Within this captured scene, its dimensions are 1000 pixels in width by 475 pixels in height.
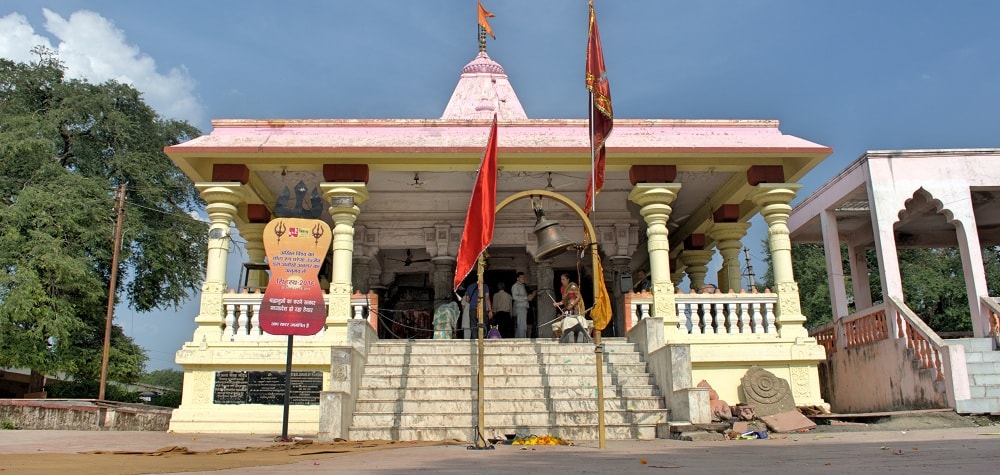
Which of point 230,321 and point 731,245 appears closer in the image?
point 230,321

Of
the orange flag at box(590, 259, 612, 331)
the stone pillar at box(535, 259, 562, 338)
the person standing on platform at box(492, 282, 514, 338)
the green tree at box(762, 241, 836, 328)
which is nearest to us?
the orange flag at box(590, 259, 612, 331)

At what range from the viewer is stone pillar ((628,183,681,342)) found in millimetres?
11133

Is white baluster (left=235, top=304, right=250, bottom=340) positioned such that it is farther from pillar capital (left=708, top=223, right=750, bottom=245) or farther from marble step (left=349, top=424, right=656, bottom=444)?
pillar capital (left=708, top=223, right=750, bottom=245)

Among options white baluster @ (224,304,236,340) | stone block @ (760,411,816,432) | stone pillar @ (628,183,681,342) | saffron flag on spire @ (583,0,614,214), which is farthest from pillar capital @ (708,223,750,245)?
white baluster @ (224,304,236,340)

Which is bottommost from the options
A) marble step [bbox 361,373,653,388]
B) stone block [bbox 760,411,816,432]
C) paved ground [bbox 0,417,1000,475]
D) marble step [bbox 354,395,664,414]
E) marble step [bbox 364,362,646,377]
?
paved ground [bbox 0,417,1000,475]

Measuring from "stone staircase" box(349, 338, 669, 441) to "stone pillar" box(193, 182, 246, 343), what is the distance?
8.13ft

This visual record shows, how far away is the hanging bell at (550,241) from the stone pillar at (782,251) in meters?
4.96

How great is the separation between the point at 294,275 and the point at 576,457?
4288 mm

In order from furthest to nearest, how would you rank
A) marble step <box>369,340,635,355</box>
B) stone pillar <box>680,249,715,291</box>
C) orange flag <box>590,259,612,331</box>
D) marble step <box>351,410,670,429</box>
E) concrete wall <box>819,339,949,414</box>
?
stone pillar <box>680,249,715,291</box>, marble step <box>369,340,635,355</box>, concrete wall <box>819,339,949,414</box>, marble step <box>351,410,670,429</box>, orange flag <box>590,259,612,331</box>

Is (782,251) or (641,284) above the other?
(641,284)

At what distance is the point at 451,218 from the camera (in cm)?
1489

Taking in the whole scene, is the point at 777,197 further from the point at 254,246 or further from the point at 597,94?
the point at 254,246

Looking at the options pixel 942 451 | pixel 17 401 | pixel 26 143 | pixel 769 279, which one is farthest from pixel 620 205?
pixel 769 279

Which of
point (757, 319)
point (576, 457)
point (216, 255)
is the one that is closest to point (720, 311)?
point (757, 319)
